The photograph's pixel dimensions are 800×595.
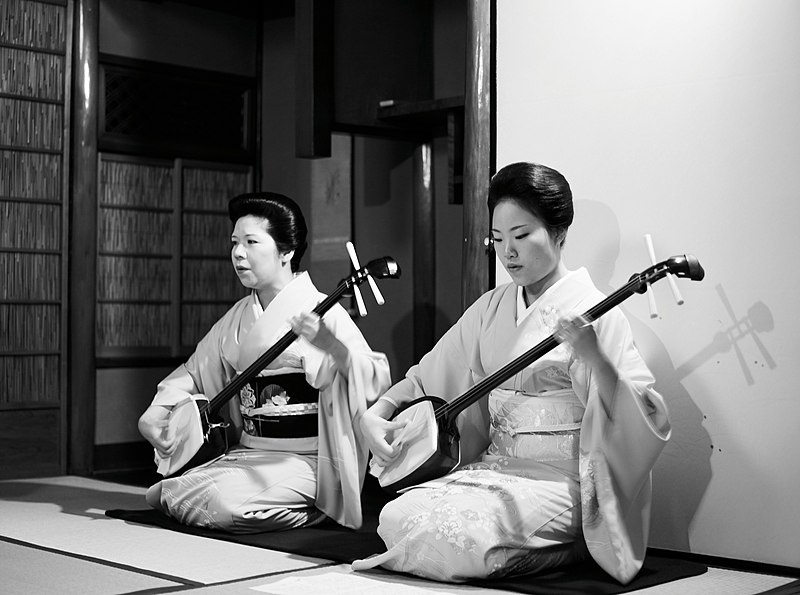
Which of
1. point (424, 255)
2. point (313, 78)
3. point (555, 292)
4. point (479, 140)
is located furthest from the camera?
point (424, 255)

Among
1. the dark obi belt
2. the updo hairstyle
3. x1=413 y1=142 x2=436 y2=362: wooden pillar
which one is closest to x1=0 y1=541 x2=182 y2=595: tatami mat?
the dark obi belt

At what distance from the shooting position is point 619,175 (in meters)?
4.13

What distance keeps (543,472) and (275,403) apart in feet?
4.51

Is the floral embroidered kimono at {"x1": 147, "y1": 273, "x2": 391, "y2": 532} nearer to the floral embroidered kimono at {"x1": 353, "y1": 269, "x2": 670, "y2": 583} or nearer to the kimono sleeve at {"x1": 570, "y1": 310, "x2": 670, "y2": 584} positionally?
the floral embroidered kimono at {"x1": 353, "y1": 269, "x2": 670, "y2": 583}

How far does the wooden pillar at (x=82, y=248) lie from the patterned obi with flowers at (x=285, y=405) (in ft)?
6.65

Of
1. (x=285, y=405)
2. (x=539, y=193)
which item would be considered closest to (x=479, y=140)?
(x=539, y=193)

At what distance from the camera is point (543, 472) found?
3.61m

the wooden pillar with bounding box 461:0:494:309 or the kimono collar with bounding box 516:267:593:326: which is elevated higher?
the wooden pillar with bounding box 461:0:494:309

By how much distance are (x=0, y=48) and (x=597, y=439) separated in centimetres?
416

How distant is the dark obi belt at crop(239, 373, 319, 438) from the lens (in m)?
4.59

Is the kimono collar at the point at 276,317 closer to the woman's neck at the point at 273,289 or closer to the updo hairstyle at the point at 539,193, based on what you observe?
the woman's neck at the point at 273,289

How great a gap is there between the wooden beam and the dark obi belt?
1.29 meters

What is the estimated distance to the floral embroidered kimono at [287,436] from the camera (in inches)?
172

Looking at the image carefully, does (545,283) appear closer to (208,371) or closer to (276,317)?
(276,317)
